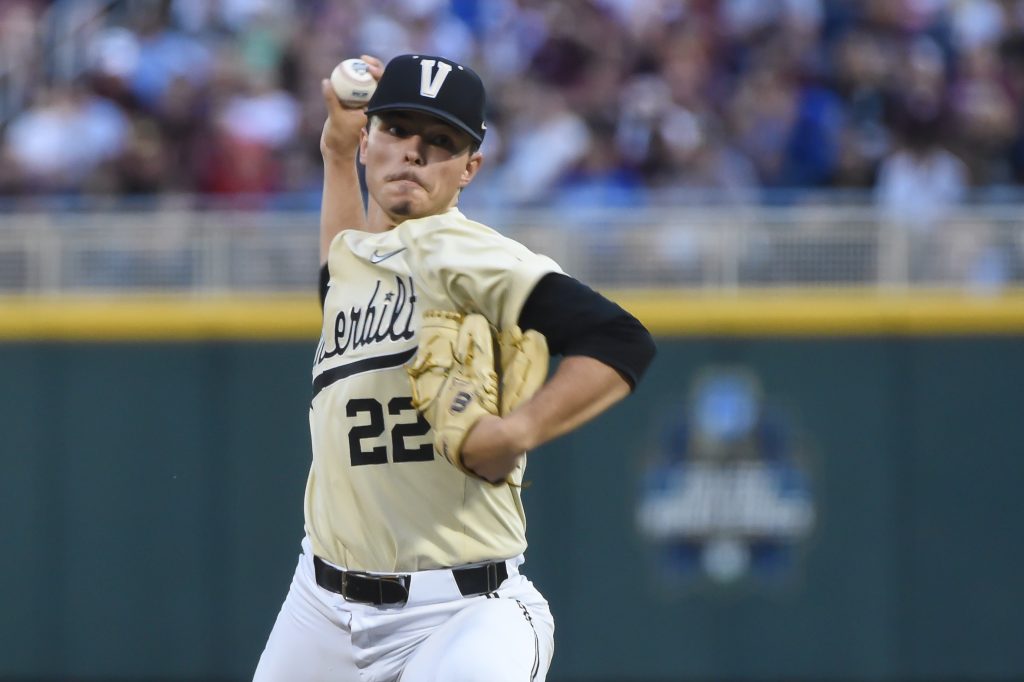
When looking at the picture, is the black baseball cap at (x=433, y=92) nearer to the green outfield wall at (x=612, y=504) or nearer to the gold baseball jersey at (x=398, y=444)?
the gold baseball jersey at (x=398, y=444)

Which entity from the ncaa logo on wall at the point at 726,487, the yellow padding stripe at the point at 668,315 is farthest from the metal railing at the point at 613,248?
the ncaa logo on wall at the point at 726,487

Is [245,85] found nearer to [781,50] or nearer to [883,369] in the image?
[781,50]

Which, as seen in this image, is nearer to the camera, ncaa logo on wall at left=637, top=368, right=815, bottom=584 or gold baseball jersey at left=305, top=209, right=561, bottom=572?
gold baseball jersey at left=305, top=209, right=561, bottom=572

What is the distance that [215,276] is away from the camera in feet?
32.3

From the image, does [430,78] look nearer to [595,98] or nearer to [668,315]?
[668,315]

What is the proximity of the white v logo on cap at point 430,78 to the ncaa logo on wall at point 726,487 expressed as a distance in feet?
19.6

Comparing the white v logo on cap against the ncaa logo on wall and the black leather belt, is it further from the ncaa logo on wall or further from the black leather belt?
the ncaa logo on wall

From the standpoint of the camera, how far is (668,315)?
32.1ft

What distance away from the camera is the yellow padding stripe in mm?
9648

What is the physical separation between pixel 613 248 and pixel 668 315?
541 millimetres

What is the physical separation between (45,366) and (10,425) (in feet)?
1.34

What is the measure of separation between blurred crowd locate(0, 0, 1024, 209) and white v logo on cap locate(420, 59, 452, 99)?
18.8 feet

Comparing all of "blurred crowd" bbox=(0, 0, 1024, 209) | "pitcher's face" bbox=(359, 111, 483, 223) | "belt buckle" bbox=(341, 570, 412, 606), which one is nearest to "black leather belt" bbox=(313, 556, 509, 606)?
"belt buckle" bbox=(341, 570, 412, 606)

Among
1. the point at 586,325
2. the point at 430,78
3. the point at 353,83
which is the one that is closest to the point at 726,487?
the point at 353,83
